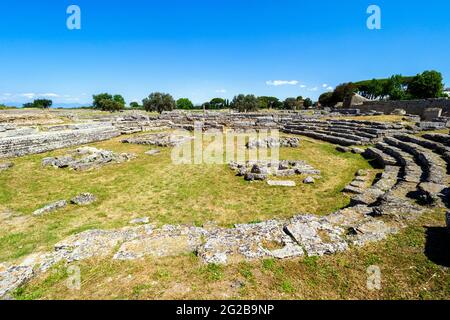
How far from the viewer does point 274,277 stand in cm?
408

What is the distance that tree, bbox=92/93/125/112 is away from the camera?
229 ft

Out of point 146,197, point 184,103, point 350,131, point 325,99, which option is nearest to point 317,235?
point 146,197

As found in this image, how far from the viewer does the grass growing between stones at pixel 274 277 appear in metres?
3.69

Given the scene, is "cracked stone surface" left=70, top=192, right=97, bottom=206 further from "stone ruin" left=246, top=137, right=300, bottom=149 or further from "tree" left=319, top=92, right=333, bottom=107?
"tree" left=319, top=92, right=333, bottom=107

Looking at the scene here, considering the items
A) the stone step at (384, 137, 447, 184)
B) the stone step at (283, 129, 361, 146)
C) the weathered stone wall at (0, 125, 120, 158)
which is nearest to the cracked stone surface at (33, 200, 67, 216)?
the weathered stone wall at (0, 125, 120, 158)

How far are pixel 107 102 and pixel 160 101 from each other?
2218 centimetres

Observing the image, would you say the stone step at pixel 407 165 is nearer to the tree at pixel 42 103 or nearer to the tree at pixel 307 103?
the tree at pixel 307 103

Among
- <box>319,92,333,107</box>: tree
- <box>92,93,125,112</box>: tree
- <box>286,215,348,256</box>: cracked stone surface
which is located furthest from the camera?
<box>319,92,333,107</box>: tree

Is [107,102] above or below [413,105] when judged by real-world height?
above

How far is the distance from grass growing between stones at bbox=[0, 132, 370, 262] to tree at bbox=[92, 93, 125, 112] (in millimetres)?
62227

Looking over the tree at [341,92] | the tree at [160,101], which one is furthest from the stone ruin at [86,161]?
the tree at [341,92]

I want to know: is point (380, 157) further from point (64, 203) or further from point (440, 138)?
point (64, 203)

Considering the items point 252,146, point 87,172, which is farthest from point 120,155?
point 252,146
